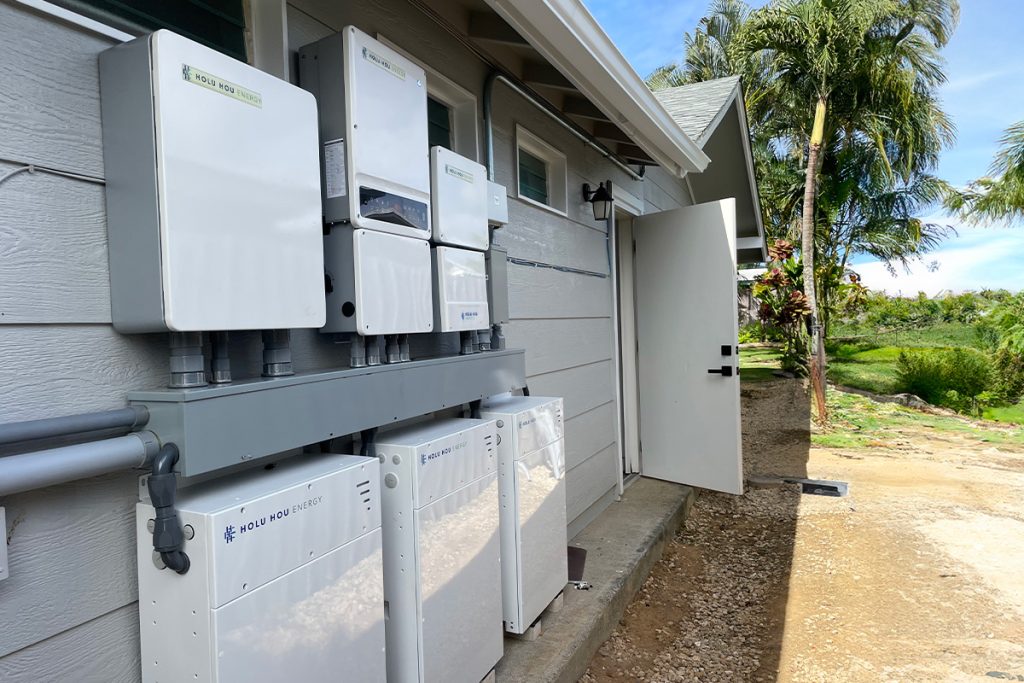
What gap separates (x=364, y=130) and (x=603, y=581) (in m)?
2.44

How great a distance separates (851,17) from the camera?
7.66m

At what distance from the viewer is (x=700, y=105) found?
579 centimetres

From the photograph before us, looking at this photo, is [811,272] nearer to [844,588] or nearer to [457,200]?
[844,588]

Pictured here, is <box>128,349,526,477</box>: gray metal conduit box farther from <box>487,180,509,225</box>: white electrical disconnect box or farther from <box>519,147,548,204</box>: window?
<box>519,147,548,204</box>: window

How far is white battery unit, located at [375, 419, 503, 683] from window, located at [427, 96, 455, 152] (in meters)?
1.31

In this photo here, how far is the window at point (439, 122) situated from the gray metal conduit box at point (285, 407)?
1.08 metres

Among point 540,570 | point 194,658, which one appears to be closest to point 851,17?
point 540,570

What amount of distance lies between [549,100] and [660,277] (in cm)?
204

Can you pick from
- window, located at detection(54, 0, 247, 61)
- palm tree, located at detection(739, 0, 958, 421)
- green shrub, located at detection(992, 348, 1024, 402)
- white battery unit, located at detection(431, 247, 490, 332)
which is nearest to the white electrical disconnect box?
white battery unit, located at detection(431, 247, 490, 332)

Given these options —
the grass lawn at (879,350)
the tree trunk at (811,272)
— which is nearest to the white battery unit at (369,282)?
the tree trunk at (811,272)

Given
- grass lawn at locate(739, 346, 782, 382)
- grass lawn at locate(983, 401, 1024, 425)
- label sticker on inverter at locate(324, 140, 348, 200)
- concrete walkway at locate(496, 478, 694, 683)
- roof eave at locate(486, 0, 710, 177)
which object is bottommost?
grass lawn at locate(983, 401, 1024, 425)

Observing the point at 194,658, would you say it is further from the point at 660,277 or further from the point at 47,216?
the point at 660,277

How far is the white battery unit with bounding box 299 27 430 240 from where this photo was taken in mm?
1701

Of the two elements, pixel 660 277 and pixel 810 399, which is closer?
pixel 660 277
